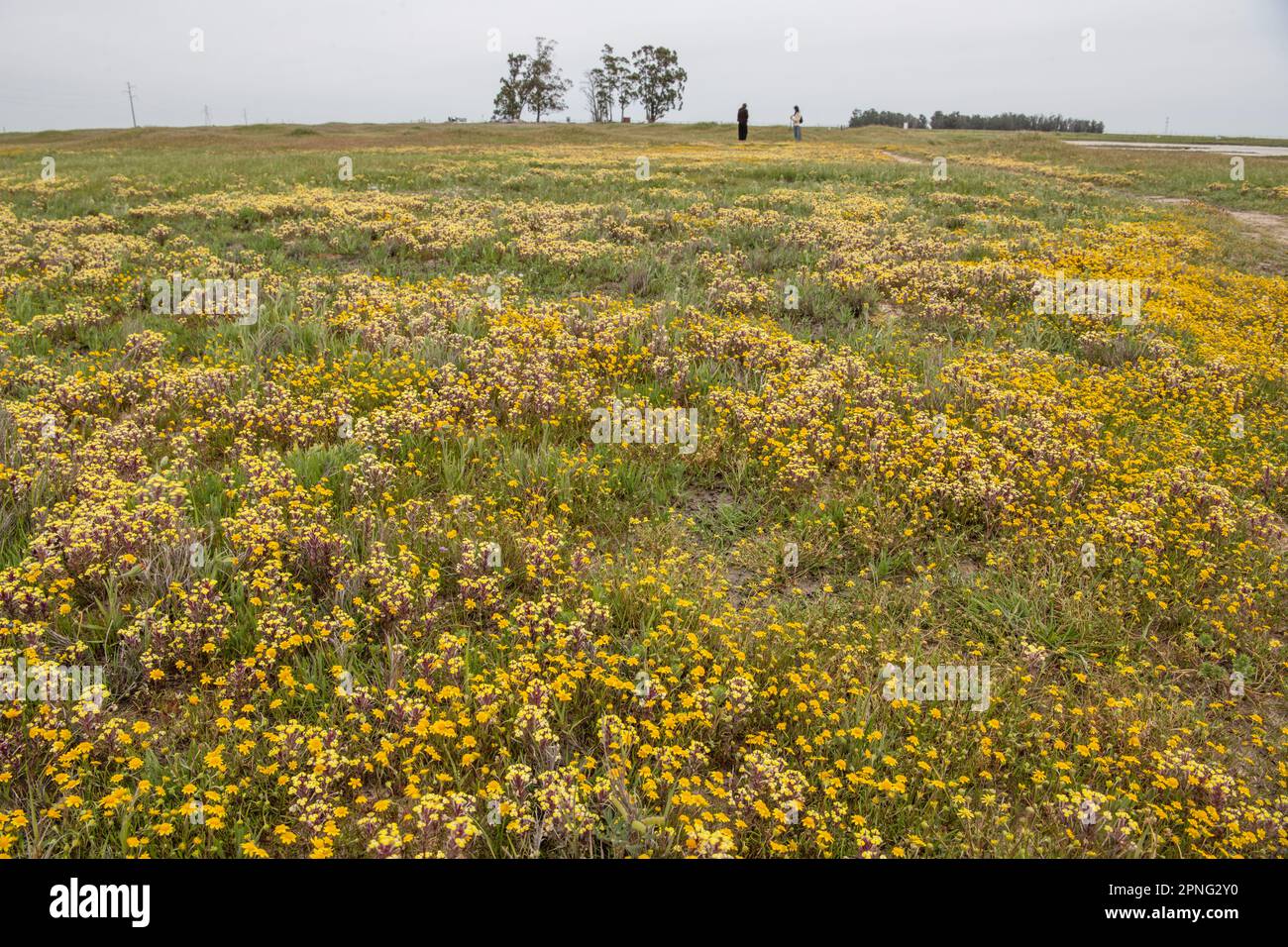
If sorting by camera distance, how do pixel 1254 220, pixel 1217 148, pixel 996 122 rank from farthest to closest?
1. pixel 996 122
2. pixel 1217 148
3. pixel 1254 220

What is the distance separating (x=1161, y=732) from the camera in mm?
4539

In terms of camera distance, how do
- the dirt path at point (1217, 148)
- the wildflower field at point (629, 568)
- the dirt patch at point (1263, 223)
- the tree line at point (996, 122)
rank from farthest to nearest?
the tree line at point (996, 122), the dirt path at point (1217, 148), the dirt patch at point (1263, 223), the wildflower field at point (629, 568)

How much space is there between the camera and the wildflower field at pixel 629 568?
3.82m

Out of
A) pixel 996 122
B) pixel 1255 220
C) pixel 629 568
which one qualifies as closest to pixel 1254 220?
pixel 1255 220

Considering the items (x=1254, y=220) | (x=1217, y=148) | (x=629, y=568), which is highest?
(x=1217, y=148)

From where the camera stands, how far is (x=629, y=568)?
18.6 feet

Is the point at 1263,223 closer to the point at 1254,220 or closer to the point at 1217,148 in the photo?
the point at 1254,220

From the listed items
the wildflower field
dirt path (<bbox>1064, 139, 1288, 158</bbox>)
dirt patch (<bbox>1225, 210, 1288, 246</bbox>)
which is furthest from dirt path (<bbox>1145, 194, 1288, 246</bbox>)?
dirt path (<bbox>1064, 139, 1288, 158</bbox>)

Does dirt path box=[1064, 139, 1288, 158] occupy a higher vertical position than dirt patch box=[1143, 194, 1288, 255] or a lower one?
higher

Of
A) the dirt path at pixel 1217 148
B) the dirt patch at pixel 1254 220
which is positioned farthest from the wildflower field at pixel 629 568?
Result: the dirt path at pixel 1217 148

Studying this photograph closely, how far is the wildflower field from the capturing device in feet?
12.5

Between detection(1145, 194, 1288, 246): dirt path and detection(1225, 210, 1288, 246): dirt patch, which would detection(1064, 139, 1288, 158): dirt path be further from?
detection(1225, 210, 1288, 246): dirt patch

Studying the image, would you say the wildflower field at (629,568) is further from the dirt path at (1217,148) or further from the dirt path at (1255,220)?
the dirt path at (1217,148)
